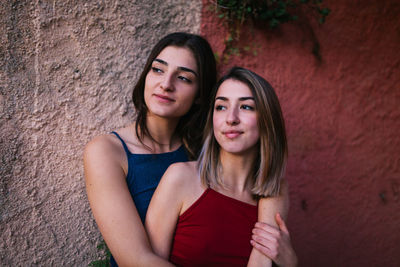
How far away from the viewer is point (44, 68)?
1.94 m

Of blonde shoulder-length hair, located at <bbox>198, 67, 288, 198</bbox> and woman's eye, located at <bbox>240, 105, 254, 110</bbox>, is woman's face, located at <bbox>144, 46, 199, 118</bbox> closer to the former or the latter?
blonde shoulder-length hair, located at <bbox>198, 67, 288, 198</bbox>

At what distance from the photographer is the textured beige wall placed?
184cm

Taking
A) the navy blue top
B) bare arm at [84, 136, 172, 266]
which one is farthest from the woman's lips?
bare arm at [84, 136, 172, 266]

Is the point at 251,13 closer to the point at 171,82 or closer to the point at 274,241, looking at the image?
the point at 171,82

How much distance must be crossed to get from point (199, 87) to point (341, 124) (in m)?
1.49

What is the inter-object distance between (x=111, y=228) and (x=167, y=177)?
A: 1.31ft

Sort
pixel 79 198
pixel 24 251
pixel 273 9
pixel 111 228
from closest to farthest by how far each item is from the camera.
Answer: pixel 111 228 < pixel 24 251 < pixel 79 198 < pixel 273 9

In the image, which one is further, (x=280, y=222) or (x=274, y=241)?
(x=280, y=222)

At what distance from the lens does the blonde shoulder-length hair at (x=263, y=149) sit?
1748 millimetres

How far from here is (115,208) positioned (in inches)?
64.1

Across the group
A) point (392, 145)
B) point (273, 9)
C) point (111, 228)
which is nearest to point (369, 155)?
point (392, 145)

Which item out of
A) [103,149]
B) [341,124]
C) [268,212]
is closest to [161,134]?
[103,149]

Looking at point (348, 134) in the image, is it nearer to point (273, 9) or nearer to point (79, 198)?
point (273, 9)

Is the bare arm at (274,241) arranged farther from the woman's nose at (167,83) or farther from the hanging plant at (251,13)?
the hanging plant at (251,13)
